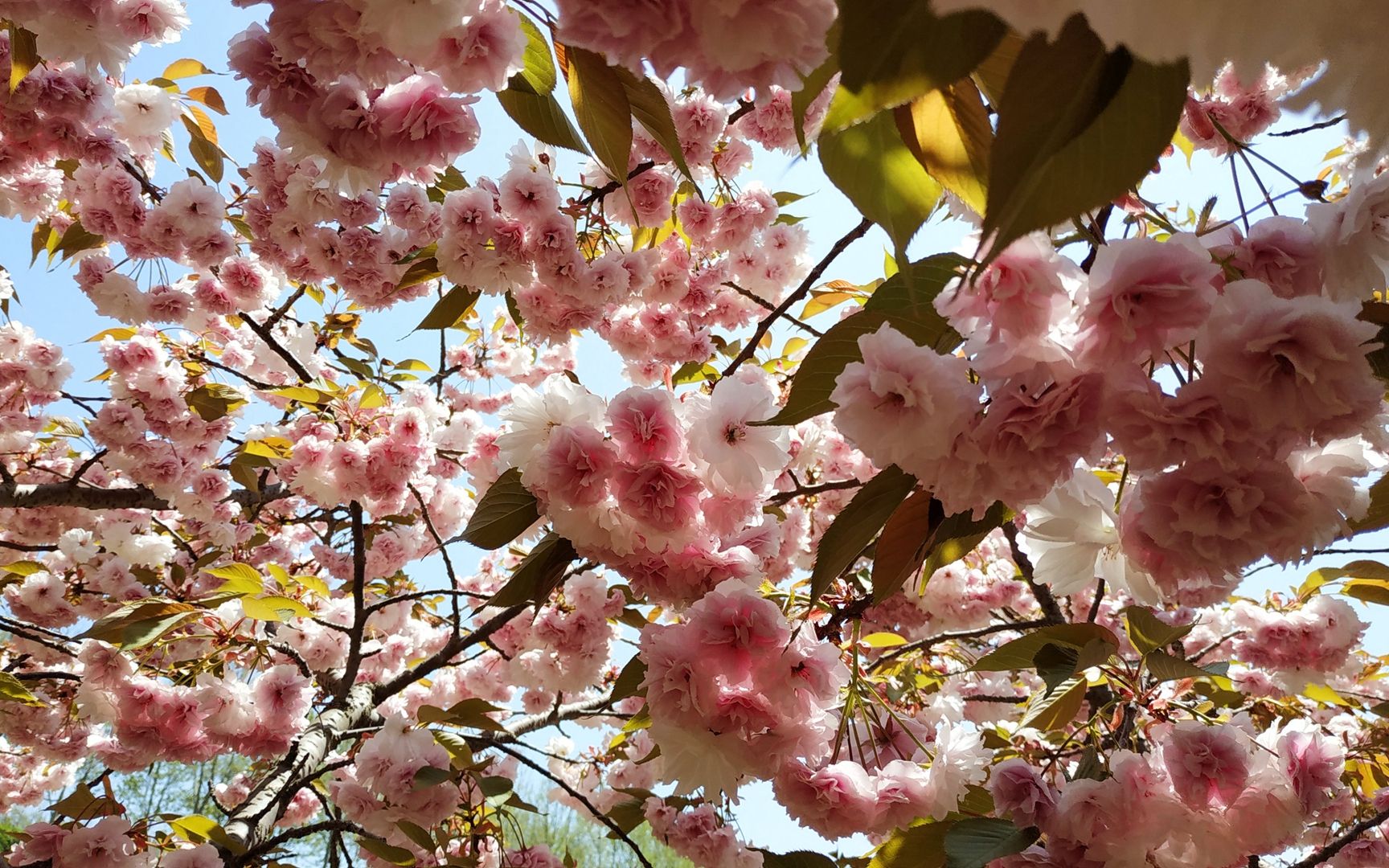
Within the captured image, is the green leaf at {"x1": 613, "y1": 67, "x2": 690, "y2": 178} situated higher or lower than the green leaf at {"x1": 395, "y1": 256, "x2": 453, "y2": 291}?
lower

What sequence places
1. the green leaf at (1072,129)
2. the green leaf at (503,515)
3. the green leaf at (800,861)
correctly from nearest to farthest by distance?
the green leaf at (1072,129), the green leaf at (503,515), the green leaf at (800,861)

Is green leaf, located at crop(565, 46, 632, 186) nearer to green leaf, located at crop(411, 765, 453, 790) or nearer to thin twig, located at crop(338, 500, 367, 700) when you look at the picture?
green leaf, located at crop(411, 765, 453, 790)

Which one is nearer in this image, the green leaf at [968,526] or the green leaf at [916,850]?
the green leaf at [968,526]

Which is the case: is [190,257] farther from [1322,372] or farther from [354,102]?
[1322,372]

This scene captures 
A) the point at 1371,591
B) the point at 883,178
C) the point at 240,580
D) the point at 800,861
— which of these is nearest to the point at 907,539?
the point at 883,178

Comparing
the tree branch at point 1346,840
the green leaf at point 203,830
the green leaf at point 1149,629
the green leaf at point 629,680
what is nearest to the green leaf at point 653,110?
the green leaf at point 629,680

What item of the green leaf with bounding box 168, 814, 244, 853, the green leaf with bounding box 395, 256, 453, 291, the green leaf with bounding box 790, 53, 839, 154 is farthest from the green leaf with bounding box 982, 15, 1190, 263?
the green leaf with bounding box 168, 814, 244, 853

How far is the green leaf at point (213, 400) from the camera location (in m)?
2.71

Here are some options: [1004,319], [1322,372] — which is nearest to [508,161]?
[1004,319]

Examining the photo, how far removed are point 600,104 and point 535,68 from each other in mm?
298

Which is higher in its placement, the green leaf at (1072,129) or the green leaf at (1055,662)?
the green leaf at (1055,662)

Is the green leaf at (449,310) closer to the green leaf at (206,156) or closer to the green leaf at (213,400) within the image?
→ the green leaf at (206,156)

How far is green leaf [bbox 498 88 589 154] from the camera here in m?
0.86

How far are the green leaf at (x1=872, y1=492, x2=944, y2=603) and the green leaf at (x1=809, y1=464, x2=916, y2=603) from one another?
2 cm
